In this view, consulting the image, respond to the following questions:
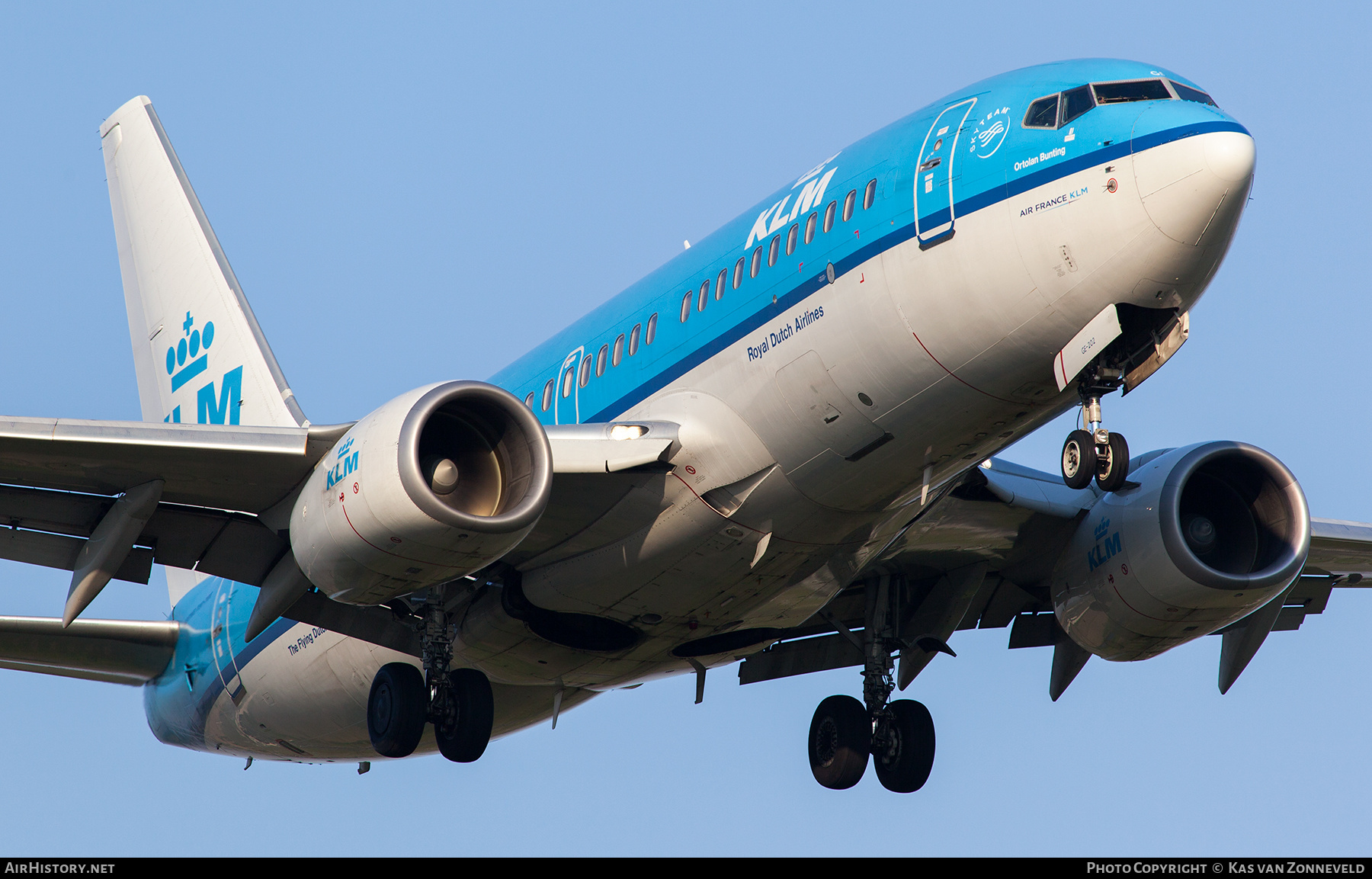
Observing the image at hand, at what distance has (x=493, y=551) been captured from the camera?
51.4ft

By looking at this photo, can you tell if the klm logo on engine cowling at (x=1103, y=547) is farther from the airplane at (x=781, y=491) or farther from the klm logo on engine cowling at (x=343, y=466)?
the klm logo on engine cowling at (x=343, y=466)

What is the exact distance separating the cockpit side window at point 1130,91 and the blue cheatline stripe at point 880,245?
720 mm

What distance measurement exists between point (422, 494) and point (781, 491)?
12.4 feet

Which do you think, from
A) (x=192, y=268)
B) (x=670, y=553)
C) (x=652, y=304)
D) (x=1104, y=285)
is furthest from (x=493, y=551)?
(x=192, y=268)

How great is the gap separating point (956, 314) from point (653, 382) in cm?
415

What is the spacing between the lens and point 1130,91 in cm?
1489

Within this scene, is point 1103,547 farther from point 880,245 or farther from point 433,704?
point 433,704

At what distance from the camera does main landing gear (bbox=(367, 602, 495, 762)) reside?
19.3 meters

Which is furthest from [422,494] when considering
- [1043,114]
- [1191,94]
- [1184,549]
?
[1184,549]

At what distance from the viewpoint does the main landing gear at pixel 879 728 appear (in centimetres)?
2161

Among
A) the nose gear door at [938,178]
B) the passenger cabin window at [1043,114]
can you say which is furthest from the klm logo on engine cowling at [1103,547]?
the passenger cabin window at [1043,114]

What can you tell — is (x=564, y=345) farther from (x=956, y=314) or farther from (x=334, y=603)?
(x=956, y=314)

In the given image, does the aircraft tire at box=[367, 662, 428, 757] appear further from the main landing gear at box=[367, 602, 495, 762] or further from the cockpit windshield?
the cockpit windshield

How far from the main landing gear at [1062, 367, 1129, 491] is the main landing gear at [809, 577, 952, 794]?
7125 millimetres
